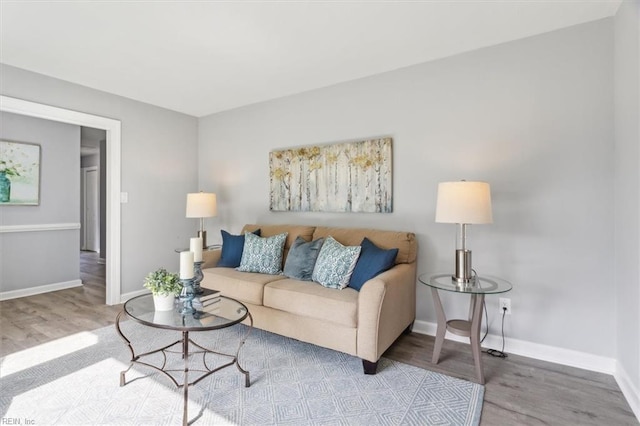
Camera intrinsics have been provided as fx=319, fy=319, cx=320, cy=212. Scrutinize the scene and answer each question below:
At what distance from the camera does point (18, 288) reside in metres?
3.87

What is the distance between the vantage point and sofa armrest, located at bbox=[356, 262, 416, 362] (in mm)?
2061

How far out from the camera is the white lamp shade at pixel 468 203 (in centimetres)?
208

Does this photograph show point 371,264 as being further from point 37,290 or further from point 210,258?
point 37,290

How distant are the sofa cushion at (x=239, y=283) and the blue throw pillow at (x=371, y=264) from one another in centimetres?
70

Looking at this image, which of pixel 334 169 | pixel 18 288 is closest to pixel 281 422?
pixel 334 169

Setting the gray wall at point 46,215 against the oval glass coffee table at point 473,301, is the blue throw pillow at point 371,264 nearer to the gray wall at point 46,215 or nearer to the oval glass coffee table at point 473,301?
the oval glass coffee table at point 473,301

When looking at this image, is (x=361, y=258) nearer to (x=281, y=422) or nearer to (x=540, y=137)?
(x=281, y=422)

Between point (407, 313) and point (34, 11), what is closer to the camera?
point (34, 11)

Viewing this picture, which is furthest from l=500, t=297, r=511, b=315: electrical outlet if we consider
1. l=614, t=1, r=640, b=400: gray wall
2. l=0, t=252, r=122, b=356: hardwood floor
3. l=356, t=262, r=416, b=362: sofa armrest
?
l=0, t=252, r=122, b=356: hardwood floor

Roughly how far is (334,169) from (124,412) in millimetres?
2491

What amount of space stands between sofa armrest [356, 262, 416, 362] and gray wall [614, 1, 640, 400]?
1330mm

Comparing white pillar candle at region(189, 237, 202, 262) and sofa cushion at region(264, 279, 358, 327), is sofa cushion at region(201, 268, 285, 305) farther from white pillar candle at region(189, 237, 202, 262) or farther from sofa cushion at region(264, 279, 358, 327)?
white pillar candle at region(189, 237, 202, 262)

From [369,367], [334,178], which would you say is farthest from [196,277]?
[334,178]

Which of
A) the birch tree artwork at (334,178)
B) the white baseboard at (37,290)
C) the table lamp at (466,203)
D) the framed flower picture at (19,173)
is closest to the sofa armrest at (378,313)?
→ the table lamp at (466,203)
